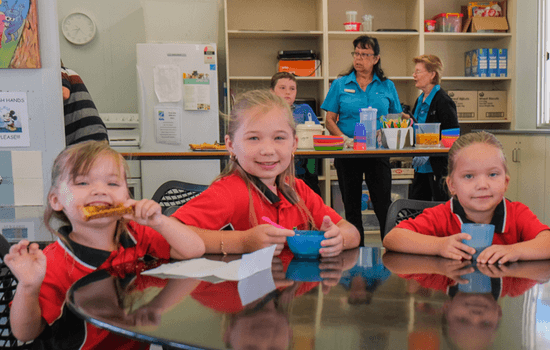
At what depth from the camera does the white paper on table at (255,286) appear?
64cm

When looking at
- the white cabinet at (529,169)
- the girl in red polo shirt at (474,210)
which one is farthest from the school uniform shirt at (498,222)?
the white cabinet at (529,169)

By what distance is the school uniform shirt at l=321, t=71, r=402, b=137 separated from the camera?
326 centimetres

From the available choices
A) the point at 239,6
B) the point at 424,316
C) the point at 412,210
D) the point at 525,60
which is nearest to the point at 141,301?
the point at 424,316

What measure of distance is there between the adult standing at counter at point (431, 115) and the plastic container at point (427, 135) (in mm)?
246

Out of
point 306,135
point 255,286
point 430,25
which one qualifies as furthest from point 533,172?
point 255,286

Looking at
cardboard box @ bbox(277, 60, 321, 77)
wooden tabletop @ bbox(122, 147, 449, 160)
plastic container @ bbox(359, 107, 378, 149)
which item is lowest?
wooden tabletop @ bbox(122, 147, 449, 160)

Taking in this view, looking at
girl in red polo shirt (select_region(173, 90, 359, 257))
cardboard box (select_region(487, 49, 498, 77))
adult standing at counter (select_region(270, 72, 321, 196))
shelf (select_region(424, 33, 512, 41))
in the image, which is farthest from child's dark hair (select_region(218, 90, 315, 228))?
cardboard box (select_region(487, 49, 498, 77))

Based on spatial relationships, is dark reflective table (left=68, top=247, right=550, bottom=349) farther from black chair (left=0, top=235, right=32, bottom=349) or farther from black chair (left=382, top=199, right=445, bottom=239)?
black chair (left=382, top=199, right=445, bottom=239)

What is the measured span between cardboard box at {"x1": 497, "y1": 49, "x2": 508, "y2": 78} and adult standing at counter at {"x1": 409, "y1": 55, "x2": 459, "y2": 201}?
1709mm

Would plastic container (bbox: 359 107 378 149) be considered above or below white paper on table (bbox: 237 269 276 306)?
above

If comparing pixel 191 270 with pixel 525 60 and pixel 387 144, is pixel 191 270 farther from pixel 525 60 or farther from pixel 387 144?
pixel 525 60

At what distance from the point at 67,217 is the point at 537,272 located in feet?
2.91

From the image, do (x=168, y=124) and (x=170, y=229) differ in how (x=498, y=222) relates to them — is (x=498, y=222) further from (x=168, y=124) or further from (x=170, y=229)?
(x=168, y=124)

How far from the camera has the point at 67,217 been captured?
0.99 metres
